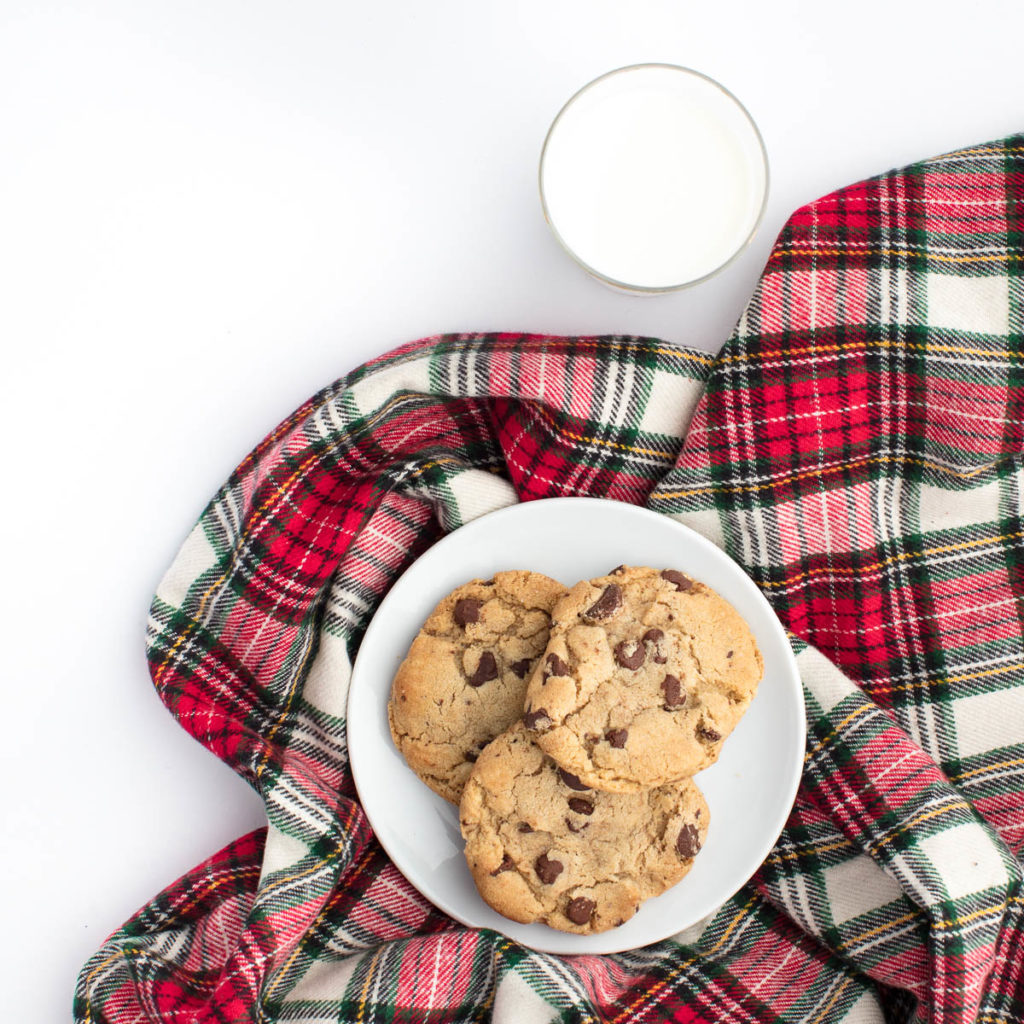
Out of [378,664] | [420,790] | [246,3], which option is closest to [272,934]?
[420,790]

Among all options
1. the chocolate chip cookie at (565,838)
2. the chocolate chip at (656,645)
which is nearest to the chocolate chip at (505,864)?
the chocolate chip cookie at (565,838)

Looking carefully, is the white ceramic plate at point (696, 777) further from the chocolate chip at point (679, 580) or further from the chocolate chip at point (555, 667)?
the chocolate chip at point (555, 667)

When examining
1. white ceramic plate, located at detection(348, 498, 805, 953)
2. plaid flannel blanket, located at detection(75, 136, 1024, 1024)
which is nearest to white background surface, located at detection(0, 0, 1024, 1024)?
plaid flannel blanket, located at detection(75, 136, 1024, 1024)

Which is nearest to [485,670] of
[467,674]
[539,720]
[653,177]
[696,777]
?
[467,674]

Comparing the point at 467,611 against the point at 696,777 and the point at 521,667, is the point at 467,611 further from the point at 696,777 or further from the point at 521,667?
the point at 696,777

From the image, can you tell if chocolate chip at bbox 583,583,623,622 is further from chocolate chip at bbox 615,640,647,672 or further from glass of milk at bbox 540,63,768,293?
glass of milk at bbox 540,63,768,293

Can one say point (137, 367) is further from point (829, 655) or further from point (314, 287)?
point (829, 655)
